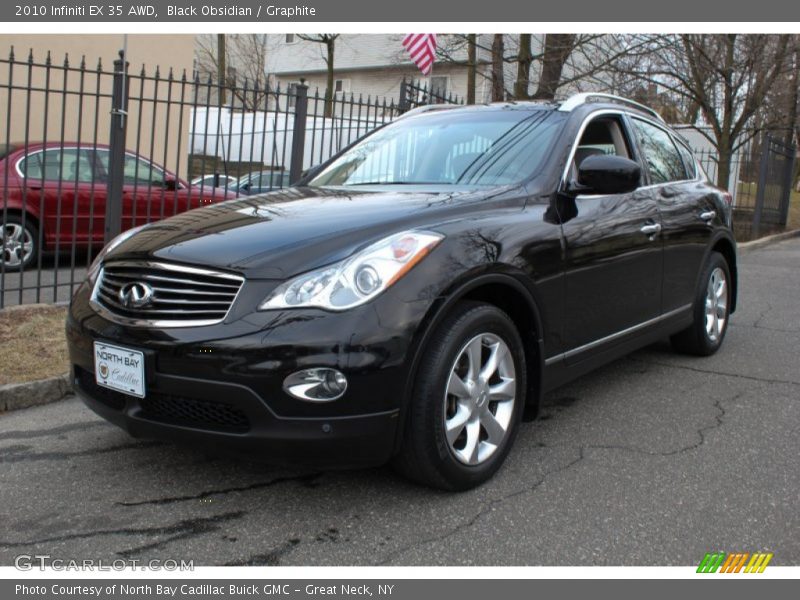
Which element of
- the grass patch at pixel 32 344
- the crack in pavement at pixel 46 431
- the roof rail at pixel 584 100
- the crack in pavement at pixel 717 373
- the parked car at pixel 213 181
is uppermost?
the roof rail at pixel 584 100

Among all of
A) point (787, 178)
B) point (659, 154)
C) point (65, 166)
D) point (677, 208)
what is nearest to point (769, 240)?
point (787, 178)

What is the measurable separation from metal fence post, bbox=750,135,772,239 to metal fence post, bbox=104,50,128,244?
44.3 ft

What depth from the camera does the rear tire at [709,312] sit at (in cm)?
530

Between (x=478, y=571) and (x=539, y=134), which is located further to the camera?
(x=539, y=134)

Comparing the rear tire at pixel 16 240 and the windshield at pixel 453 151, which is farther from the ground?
the windshield at pixel 453 151

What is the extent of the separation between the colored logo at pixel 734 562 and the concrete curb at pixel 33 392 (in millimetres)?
Result: 3367

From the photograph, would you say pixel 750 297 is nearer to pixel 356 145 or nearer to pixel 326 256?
pixel 356 145

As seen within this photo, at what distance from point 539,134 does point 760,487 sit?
2026 mm

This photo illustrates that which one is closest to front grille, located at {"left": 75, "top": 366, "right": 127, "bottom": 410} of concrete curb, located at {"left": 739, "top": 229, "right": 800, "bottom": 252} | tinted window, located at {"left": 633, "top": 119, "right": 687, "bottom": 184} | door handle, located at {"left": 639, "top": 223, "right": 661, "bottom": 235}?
door handle, located at {"left": 639, "top": 223, "right": 661, "bottom": 235}

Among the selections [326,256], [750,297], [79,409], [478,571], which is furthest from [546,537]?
[750,297]

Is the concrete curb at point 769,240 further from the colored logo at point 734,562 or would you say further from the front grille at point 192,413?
the front grille at point 192,413

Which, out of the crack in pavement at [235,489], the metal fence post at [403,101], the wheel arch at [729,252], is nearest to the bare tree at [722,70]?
the metal fence post at [403,101]

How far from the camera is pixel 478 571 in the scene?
2.61 m
